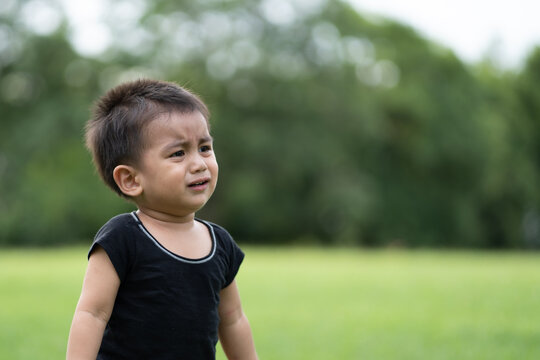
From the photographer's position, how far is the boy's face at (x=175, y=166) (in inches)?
89.2

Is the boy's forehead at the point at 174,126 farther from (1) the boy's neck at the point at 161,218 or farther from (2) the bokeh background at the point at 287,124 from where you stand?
(2) the bokeh background at the point at 287,124

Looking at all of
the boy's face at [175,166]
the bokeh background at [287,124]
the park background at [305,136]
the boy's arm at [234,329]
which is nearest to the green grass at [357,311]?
the park background at [305,136]

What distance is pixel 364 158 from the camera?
29422 mm

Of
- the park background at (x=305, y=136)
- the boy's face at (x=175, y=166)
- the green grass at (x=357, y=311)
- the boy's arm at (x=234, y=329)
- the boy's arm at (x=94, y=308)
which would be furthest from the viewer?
the park background at (x=305, y=136)

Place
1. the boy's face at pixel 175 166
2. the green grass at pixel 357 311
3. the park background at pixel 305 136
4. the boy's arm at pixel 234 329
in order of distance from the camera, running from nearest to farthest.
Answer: the boy's face at pixel 175 166 < the boy's arm at pixel 234 329 < the green grass at pixel 357 311 < the park background at pixel 305 136

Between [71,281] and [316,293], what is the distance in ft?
12.0

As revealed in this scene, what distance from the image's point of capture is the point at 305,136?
25.8 meters

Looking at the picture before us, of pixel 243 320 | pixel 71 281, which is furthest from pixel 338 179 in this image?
pixel 243 320

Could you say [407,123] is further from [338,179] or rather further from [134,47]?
[134,47]

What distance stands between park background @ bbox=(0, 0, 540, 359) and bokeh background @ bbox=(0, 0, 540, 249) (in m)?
0.06

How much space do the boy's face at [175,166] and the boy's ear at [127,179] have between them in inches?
0.9

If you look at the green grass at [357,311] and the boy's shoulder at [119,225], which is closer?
the boy's shoulder at [119,225]

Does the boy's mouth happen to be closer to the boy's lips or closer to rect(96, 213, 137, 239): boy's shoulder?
the boy's lips

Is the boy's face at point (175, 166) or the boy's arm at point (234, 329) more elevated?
the boy's face at point (175, 166)
